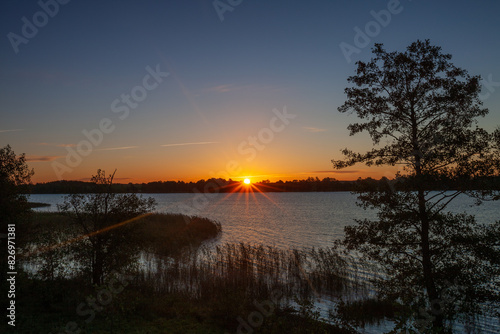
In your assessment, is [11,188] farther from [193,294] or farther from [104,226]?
[193,294]

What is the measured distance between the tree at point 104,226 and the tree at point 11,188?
248 centimetres

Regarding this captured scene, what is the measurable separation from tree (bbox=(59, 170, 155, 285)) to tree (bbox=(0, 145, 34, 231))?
248 cm

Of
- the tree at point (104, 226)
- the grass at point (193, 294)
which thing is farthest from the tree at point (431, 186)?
the tree at point (104, 226)

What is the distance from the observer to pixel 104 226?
59.5ft

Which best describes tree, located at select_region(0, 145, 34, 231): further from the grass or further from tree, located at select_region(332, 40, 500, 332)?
tree, located at select_region(332, 40, 500, 332)

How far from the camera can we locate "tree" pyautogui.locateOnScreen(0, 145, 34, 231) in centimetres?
1501

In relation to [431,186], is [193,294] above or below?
below

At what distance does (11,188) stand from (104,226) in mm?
4760

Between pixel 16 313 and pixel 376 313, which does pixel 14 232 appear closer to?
pixel 16 313

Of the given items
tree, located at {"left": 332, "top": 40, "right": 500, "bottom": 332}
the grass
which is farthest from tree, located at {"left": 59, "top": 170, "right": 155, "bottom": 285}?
tree, located at {"left": 332, "top": 40, "right": 500, "bottom": 332}

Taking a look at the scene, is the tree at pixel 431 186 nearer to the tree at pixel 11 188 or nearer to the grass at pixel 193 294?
the grass at pixel 193 294

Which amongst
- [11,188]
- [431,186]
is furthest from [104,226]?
[431,186]

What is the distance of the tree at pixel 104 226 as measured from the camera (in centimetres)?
1781

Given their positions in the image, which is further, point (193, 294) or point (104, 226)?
point (193, 294)
